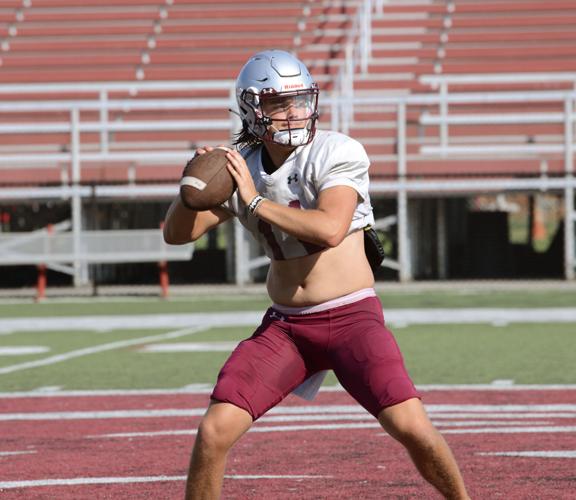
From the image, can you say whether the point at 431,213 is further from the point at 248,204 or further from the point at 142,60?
the point at 248,204

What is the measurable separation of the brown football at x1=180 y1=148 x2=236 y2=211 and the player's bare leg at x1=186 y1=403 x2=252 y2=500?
69 centimetres

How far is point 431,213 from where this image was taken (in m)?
24.6

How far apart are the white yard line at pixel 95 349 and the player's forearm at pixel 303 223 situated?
6970 mm

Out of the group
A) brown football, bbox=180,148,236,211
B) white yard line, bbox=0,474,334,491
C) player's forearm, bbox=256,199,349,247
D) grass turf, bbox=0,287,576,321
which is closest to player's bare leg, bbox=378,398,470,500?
player's forearm, bbox=256,199,349,247

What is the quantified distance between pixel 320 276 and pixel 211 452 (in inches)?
29.4

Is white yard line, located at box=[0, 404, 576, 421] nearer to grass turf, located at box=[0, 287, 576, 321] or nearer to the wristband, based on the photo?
the wristband

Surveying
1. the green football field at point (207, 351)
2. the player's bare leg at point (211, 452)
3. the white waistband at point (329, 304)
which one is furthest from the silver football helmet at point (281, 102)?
the green football field at point (207, 351)

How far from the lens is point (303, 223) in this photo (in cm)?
452

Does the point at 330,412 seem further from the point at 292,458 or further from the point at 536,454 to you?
the point at 536,454

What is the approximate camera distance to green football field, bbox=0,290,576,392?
34.2 feet

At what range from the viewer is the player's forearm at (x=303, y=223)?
14.8 ft

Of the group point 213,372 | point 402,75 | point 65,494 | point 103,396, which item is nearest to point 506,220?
point 402,75

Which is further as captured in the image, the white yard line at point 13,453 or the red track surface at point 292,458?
the white yard line at point 13,453

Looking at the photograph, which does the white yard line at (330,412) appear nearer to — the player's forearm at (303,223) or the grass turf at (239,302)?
the player's forearm at (303,223)
